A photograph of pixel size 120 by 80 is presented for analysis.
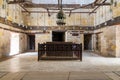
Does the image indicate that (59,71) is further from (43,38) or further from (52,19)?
(52,19)

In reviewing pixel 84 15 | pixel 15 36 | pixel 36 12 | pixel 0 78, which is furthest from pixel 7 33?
pixel 84 15

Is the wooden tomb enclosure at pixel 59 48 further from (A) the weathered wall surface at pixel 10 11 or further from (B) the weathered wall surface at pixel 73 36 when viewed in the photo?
(B) the weathered wall surface at pixel 73 36

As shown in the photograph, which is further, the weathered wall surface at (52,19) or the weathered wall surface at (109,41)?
the weathered wall surface at (52,19)

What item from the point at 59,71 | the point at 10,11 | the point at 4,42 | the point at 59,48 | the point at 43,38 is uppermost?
the point at 10,11

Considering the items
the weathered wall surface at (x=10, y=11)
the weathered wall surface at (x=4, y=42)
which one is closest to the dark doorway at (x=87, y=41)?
the weathered wall surface at (x=10, y=11)

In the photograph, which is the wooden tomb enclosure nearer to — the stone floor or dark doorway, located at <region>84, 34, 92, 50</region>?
the stone floor

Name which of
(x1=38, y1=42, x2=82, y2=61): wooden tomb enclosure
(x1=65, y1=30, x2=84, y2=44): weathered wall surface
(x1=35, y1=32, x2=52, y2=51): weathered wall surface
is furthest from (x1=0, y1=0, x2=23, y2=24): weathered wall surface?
(x1=65, y1=30, x2=84, y2=44): weathered wall surface

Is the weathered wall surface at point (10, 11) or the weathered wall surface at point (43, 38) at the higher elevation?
the weathered wall surface at point (10, 11)

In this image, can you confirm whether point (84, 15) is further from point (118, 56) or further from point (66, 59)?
point (66, 59)

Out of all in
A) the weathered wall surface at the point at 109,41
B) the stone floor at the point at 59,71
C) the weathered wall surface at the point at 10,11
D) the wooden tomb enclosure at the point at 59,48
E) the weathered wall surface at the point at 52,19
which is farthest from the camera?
the weathered wall surface at the point at 52,19

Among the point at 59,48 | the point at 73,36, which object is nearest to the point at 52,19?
the point at 73,36

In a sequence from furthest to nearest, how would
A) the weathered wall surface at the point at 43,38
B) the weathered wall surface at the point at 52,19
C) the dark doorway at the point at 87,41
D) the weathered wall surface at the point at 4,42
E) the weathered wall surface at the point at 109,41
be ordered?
1. the dark doorway at the point at 87,41
2. the weathered wall surface at the point at 52,19
3. the weathered wall surface at the point at 43,38
4. the weathered wall surface at the point at 109,41
5. the weathered wall surface at the point at 4,42

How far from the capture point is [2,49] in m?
10.1

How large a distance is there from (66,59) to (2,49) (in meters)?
3.89
